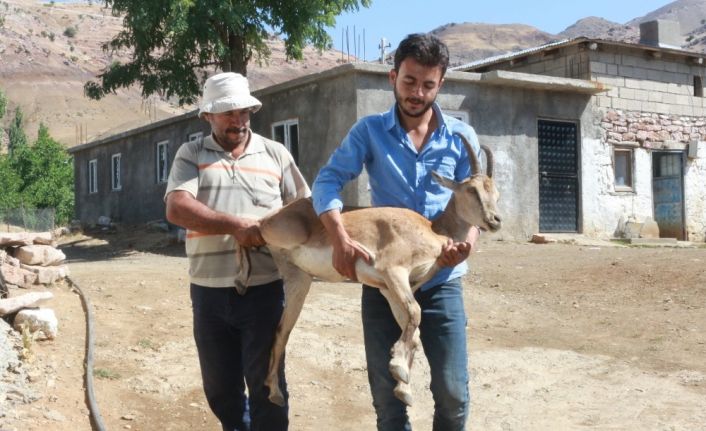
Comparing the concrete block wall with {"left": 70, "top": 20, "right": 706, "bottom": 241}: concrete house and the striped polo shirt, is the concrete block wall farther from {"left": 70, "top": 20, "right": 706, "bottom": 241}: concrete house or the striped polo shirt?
the striped polo shirt

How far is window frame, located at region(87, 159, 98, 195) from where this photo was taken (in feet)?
86.7

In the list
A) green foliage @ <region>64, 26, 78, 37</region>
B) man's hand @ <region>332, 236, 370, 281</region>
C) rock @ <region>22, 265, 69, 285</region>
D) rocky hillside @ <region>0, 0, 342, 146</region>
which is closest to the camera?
man's hand @ <region>332, 236, 370, 281</region>

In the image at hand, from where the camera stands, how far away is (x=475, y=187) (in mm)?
3172

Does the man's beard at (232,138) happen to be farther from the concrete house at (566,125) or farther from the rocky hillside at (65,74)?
the rocky hillside at (65,74)

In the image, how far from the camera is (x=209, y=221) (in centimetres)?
349

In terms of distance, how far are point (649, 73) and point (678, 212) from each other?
314 cm

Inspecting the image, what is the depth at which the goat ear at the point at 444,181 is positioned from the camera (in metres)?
3.19

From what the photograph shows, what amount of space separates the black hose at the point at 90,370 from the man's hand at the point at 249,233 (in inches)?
83.0

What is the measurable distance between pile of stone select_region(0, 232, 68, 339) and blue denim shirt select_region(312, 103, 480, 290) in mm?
4399

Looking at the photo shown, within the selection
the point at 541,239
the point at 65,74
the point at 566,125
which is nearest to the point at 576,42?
the point at 566,125

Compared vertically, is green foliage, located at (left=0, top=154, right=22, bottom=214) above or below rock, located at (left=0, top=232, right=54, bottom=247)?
above

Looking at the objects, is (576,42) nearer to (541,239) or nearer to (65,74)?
(541,239)

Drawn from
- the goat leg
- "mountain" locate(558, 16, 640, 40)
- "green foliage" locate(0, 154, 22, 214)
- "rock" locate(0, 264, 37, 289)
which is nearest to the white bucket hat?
the goat leg

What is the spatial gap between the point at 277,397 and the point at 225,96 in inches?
53.2
